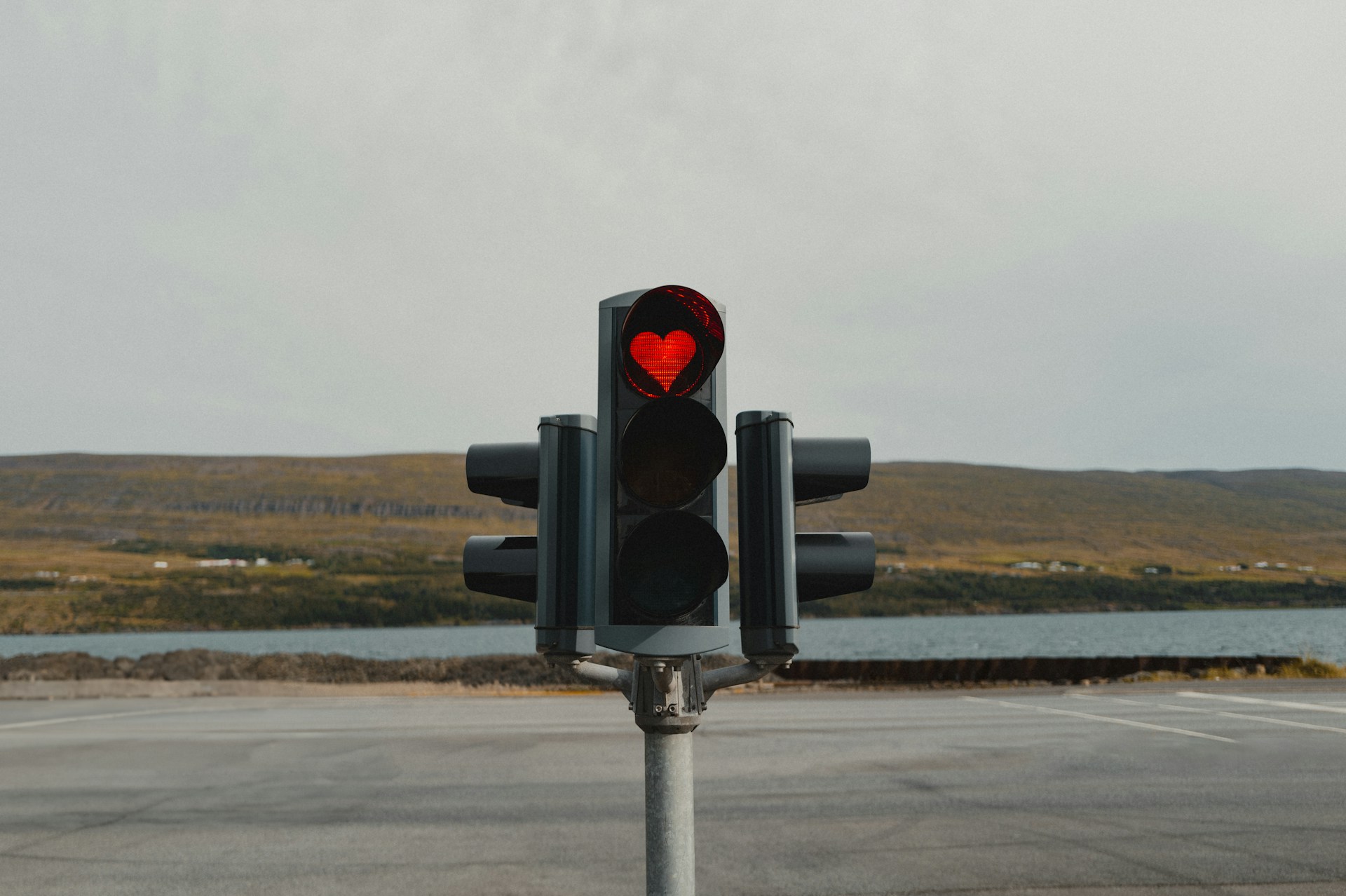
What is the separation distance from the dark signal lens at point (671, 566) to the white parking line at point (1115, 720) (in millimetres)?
13133

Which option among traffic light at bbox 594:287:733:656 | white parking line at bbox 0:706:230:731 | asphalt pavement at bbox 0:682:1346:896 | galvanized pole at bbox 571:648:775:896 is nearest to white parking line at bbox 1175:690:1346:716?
asphalt pavement at bbox 0:682:1346:896

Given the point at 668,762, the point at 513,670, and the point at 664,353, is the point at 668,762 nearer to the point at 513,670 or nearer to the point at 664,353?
the point at 664,353

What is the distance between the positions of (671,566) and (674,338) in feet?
1.66

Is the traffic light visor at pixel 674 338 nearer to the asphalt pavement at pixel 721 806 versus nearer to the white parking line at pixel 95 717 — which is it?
the asphalt pavement at pixel 721 806

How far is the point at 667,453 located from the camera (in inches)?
80.4

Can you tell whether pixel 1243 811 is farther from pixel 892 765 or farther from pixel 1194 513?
pixel 1194 513

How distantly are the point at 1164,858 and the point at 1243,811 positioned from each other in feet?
6.71

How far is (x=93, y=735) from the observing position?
15320 mm

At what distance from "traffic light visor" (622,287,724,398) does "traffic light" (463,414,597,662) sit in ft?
0.60

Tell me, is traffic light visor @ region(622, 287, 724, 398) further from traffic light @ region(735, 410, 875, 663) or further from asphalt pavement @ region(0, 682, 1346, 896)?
asphalt pavement @ region(0, 682, 1346, 896)

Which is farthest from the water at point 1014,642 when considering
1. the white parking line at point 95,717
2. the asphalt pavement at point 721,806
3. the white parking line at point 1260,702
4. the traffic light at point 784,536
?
the traffic light at point 784,536

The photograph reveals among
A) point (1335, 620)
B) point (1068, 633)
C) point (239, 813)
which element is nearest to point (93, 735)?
point (239, 813)

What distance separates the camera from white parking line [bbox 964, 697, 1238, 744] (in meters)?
13.2

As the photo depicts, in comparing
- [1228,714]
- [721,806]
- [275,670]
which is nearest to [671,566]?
[721,806]
